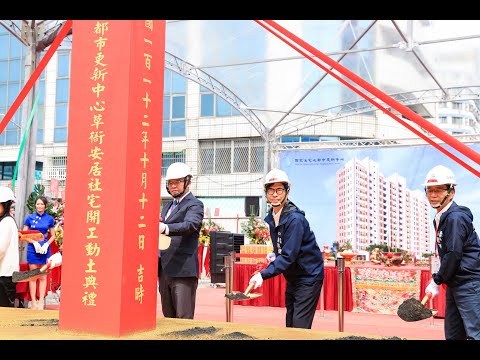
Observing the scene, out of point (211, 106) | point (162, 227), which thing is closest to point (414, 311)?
point (162, 227)

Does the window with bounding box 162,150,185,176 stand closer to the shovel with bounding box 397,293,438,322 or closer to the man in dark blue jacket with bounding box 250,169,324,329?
the man in dark blue jacket with bounding box 250,169,324,329

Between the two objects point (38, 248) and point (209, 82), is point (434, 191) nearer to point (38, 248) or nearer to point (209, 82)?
point (38, 248)

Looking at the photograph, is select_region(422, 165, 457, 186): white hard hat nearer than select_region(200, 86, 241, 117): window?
Yes

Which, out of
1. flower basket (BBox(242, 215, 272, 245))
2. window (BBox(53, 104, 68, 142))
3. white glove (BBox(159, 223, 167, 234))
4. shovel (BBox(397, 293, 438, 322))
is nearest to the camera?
shovel (BBox(397, 293, 438, 322))

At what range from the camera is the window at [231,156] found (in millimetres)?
21703

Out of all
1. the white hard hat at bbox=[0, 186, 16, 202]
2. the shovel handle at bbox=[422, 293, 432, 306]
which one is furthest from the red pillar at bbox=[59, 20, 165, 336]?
the white hard hat at bbox=[0, 186, 16, 202]

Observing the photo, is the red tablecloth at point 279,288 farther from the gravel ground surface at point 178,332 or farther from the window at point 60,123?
the window at point 60,123

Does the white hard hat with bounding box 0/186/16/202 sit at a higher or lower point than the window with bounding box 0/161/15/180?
lower

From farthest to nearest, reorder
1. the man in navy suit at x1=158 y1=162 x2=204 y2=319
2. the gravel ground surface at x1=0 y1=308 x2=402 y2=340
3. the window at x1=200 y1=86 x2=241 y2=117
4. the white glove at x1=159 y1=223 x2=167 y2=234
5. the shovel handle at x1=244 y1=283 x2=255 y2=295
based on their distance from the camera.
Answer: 1. the window at x1=200 y1=86 x2=241 y2=117
2. the man in navy suit at x1=158 y1=162 x2=204 y2=319
3. the white glove at x1=159 y1=223 x2=167 y2=234
4. the shovel handle at x1=244 y1=283 x2=255 y2=295
5. the gravel ground surface at x1=0 y1=308 x2=402 y2=340

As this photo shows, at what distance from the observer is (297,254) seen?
315cm

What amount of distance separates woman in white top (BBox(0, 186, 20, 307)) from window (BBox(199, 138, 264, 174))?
1740 cm

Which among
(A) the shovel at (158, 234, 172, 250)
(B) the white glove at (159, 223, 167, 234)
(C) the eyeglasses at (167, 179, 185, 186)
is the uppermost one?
(C) the eyeglasses at (167, 179, 185, 186)

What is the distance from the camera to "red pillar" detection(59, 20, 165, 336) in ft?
7.22

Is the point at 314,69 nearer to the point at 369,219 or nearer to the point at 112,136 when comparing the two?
the point at 369,219
